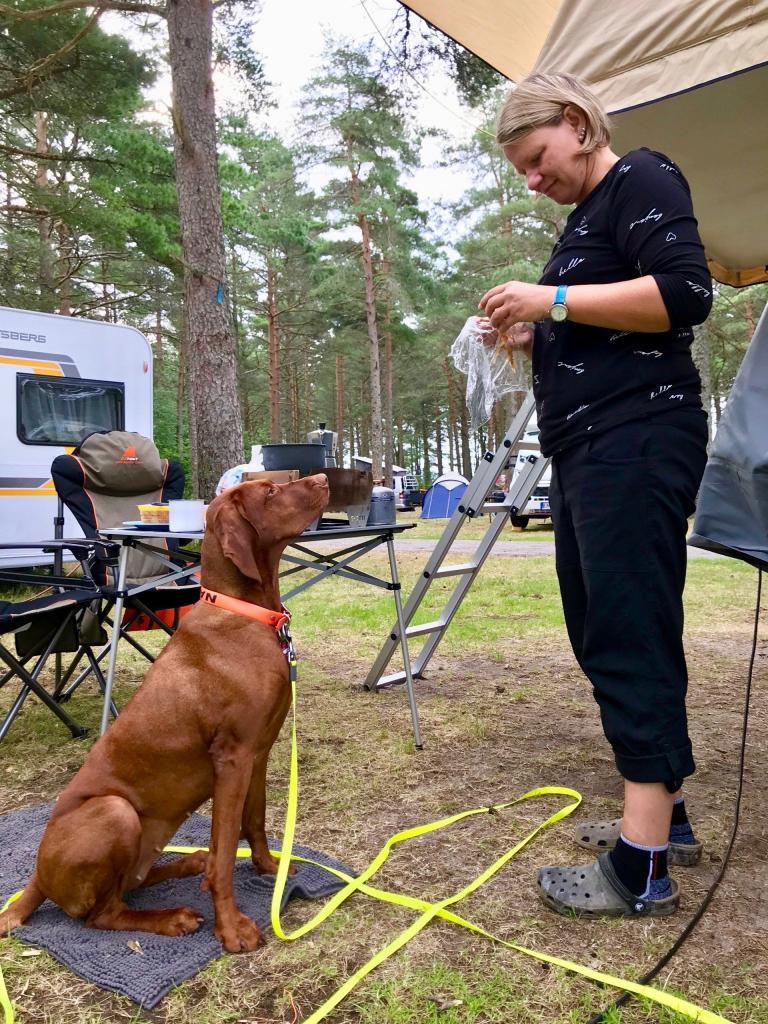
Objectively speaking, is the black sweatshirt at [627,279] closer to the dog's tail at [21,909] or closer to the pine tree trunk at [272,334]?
the dog's tail at [21,909]

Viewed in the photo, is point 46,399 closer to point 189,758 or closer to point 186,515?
point 186,515

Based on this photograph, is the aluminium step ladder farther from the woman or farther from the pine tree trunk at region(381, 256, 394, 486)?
the pine tree trunk at region(381, 256, 394, 486)

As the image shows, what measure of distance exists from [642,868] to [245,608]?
4.15ft

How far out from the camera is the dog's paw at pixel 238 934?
1885mm

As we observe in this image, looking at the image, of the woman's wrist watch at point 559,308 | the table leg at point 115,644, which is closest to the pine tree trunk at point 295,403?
the table leg at point 115,644

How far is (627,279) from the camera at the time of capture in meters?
1.93

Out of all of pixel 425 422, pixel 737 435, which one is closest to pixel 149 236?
pixel 737 435

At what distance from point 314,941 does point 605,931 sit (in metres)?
0.76

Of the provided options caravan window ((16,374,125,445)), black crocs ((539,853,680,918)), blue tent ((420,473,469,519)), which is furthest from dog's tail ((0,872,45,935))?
blue tent ((420,473,469,519))

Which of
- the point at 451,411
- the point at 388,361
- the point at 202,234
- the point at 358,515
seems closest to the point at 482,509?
the point at 358,515

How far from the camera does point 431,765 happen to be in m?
3.21

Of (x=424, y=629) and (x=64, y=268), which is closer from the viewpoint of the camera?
(x=424, y=629)

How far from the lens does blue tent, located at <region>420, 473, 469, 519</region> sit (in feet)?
66.2

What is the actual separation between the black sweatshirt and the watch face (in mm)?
137
